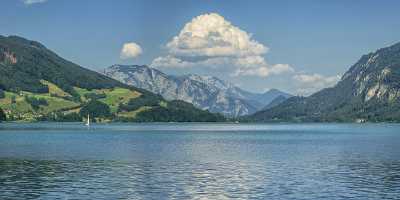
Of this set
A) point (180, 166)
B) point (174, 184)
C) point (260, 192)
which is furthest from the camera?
point (180, 166)

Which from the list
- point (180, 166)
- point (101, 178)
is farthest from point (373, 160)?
point (101, 178)

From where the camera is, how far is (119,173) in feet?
278

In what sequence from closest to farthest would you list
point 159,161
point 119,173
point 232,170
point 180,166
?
point 119,173
point 232,170
point 180,166
point 159,161

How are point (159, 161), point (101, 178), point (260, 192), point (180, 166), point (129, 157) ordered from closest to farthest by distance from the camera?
point (260, 192), point (101, 178), point (180, 166), point (159, 161), point (129, 157)

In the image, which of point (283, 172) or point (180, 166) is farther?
point (180, 166)

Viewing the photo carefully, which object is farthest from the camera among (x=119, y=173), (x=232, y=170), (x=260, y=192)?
(x=232, y=170)

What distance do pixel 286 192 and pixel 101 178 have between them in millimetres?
25991

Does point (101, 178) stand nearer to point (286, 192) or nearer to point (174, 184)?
point (174, 184)

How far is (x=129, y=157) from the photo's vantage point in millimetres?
116875

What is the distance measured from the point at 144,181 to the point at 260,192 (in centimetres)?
1676

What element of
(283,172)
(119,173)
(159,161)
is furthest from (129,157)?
(283,172)

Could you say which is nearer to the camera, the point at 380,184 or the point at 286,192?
the point at 286,192

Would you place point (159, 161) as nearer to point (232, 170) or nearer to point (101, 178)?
point (232, 170)

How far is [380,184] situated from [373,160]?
127ft
